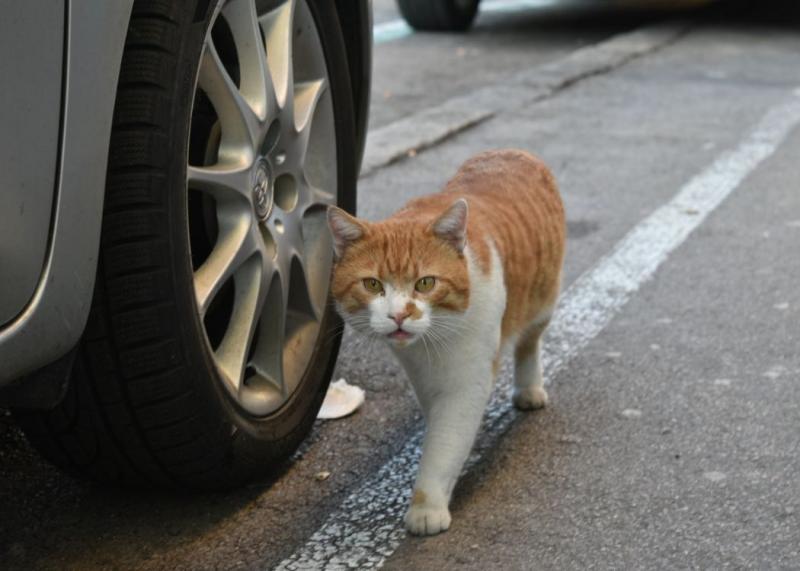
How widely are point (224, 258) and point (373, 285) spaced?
0.32 metres

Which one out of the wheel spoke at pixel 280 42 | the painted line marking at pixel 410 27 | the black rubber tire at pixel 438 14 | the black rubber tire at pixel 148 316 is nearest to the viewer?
the black rubber tire at pixel 148 316

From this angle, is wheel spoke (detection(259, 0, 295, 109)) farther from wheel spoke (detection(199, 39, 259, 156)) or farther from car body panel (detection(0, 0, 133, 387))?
car body panel (detection(0, 0, 133, 387))

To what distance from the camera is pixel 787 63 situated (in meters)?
8.75

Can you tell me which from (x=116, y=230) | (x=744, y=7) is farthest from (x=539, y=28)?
(x=116, y=230)

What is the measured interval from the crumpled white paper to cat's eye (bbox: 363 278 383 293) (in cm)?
61

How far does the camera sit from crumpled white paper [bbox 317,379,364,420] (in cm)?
342

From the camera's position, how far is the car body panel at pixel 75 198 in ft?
7.14

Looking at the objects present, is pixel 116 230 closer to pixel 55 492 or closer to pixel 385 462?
pixel 55 492

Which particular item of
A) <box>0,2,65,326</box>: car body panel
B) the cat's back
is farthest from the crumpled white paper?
<box>0,2,65,326</box>: car body panel

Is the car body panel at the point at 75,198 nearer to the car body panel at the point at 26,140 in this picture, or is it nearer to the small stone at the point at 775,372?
the car body panel at the point at 26,140

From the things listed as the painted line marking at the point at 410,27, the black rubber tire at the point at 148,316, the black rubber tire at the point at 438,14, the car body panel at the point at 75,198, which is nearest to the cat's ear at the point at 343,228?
the black rubber tire at the point at 148,316

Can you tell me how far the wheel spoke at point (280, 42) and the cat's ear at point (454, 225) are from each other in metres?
0.44

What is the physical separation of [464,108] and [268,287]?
445 centimetres

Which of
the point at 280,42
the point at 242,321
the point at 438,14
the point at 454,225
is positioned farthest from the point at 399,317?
the point at 438,14
